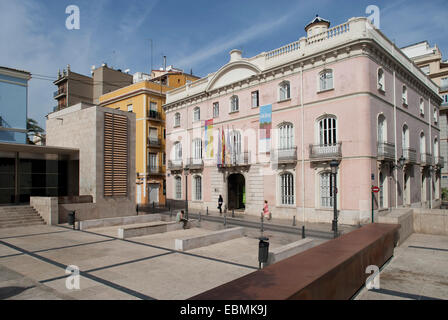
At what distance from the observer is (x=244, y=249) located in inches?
560

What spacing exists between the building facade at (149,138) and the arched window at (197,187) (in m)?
7.56

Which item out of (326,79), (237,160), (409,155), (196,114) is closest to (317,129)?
(326,79)

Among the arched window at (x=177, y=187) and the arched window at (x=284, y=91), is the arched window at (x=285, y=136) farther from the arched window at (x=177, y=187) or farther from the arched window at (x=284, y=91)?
the arched window at (x=177, y=187)

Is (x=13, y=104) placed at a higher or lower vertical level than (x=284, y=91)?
higher

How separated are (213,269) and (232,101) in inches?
826

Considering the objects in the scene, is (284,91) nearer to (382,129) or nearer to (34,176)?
(382,129)

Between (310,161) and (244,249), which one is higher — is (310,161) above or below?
above

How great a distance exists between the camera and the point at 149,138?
38.5 meters

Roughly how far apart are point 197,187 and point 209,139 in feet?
17.4

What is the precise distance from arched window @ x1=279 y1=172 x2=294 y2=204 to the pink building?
0.08m

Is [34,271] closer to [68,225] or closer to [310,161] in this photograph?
[68,225]

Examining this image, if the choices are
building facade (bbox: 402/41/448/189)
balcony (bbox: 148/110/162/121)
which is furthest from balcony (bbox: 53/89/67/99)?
building facade (bbox: 402/41/448/189)
